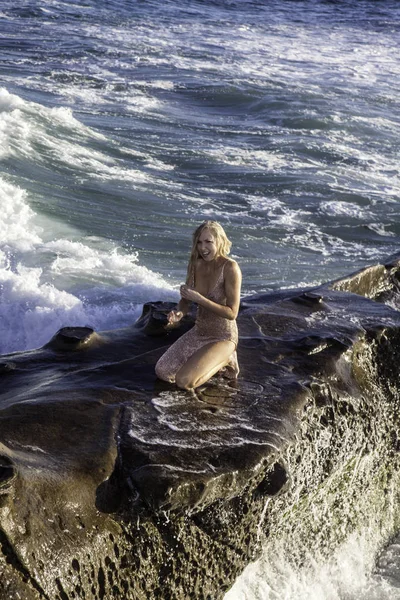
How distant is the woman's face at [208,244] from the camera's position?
6035 mm

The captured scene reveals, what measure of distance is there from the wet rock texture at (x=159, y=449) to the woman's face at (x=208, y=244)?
0.75 m

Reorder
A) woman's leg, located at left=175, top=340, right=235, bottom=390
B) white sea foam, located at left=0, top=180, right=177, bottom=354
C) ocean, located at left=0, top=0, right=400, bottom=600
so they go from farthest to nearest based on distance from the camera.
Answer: ocean, located at left=0, top=0, right=400, bottom=600 < white sea foam, located at left=0, top=180, right=177, bottom=354 < woman's leg, located at left=175, top=340, right=235, bottom=390

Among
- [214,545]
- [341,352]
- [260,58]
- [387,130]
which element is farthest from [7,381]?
[260,58]

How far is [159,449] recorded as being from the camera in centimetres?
511

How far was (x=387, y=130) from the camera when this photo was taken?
19.8 meters

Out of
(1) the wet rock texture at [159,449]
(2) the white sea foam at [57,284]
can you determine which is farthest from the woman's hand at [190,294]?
(2) the white sea foam at [57,284]

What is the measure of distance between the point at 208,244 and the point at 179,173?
9651 millimetres

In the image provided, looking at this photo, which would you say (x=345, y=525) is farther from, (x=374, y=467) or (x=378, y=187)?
(x=378, y=187)

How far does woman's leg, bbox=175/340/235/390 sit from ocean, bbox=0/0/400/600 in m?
1.11

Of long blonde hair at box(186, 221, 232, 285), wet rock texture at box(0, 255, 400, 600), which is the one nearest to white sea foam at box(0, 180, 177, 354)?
wet rock texture at box(0, 255, 400, 600)

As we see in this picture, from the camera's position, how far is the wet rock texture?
15.0ft

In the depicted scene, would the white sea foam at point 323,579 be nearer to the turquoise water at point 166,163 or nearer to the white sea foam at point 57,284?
the white sea foam at point 57,284

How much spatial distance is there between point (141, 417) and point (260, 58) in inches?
903

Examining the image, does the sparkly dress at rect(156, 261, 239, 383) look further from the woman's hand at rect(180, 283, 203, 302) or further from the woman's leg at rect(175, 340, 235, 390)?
the woman's hand at rect(180, 283, 203, 302)
